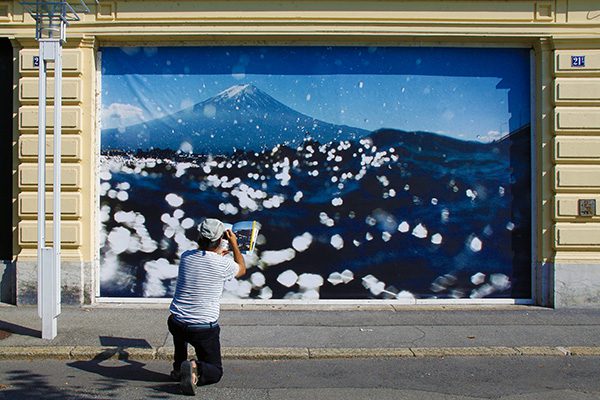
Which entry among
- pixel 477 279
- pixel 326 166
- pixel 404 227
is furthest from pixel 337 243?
pixel 477 279

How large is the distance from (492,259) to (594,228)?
5.23 feet

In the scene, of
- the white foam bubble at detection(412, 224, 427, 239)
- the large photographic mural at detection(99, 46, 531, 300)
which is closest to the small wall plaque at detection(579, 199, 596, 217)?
the large photographic mural at detection(99, 46, 531, 300)

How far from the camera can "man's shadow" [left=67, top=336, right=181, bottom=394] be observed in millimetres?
6656

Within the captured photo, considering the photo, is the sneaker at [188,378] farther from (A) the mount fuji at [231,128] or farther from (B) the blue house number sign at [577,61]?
(B) the blue house number sign at [577,61]

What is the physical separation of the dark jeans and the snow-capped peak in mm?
4958

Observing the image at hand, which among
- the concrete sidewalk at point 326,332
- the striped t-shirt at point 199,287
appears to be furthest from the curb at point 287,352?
the striped t-shirt at point 199,287

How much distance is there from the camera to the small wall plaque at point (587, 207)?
10.1m

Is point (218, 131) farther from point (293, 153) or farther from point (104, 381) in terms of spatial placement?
point (104, 381)

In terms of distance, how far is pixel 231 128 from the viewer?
413 inches

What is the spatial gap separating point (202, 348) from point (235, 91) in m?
5.21

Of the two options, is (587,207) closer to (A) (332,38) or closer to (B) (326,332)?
(B) (326,332)

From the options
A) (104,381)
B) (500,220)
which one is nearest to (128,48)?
(104,381)

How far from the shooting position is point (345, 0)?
33.3ft

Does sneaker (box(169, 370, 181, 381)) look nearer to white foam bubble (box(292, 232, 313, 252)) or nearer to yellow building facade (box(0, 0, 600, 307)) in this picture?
yellow building facade (box(0, 0, 600, 307))
